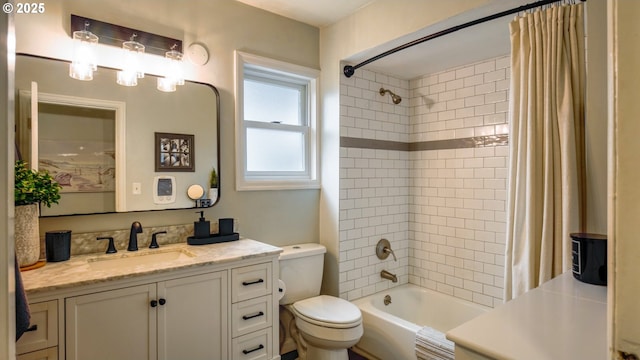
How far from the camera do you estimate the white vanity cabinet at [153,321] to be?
141cm

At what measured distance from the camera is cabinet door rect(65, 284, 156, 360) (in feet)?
4.57

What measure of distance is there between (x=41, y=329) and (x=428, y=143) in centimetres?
284

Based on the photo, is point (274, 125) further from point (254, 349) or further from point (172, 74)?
point (254, 349)

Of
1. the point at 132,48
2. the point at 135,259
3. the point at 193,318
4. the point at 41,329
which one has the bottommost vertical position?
the point at 193,318

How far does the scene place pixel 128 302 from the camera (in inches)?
59.3

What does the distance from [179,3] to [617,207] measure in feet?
7.85

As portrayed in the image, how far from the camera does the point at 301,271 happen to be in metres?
Result: 2.46

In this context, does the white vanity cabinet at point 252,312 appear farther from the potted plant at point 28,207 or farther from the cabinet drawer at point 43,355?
the potted plant at point 28,207

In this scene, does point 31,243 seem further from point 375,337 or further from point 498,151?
point 498,151

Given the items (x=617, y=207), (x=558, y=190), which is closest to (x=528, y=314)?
→ (x=617, y=207)

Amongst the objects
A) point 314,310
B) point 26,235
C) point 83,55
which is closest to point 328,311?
point 314,310

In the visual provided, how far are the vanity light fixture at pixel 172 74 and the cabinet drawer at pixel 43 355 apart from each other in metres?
1.42

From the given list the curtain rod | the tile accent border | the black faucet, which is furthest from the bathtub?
the curtain rod

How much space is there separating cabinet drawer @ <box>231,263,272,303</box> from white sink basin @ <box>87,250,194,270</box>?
11.3 inches
